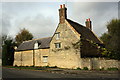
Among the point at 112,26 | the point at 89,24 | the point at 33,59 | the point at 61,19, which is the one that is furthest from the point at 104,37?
the point at 33,59

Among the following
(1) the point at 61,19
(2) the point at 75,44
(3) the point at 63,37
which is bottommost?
(2) the point at 75,44

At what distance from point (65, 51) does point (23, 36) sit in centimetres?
4140

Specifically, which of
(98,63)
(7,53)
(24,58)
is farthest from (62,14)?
(7,53)

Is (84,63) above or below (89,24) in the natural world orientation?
below

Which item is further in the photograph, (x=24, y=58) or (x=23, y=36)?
(x=23, y=36)

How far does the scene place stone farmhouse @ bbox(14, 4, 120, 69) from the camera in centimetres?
2226

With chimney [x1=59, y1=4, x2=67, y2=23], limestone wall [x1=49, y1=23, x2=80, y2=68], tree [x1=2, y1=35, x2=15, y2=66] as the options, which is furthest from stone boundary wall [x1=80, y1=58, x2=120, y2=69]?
tree [x1=2, y1=35, x2=15, y2=66]

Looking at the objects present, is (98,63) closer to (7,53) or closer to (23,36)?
(7,53)

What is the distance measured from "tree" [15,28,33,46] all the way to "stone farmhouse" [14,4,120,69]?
96.9 feet

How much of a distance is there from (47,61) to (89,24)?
652 inches

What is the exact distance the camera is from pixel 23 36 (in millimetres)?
62031

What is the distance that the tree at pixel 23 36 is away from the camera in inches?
2426

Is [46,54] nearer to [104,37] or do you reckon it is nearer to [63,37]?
[63,37]

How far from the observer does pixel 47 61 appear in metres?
28.7
